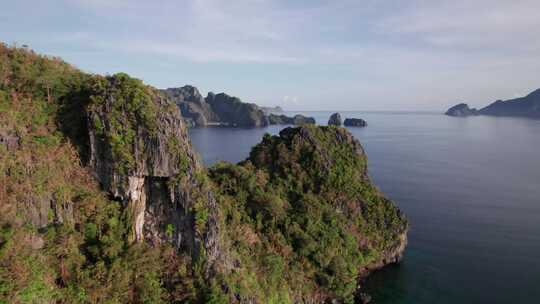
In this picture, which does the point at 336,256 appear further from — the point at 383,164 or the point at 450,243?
the point at 383,164

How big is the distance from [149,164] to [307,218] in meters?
20.4

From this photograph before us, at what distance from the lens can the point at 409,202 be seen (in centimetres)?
6819

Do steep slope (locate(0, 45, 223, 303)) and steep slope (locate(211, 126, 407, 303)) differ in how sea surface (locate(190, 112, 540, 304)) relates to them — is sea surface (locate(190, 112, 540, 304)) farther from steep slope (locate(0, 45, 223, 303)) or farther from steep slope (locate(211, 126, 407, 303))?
steep slope (locate(0, 45, 223, 303))

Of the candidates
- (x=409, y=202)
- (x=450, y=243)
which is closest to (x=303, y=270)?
(x=450, y=243)

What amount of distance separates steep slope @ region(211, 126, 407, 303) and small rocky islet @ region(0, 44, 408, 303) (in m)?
0.21

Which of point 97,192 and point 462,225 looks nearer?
point 97,192

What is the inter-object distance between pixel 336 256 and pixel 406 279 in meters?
12.4

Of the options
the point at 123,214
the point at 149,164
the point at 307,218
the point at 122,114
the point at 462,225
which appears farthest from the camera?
the point at 462,225

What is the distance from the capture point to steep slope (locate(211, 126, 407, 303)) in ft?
113

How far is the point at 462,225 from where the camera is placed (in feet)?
188

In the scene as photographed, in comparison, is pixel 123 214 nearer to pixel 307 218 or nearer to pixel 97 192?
pixel 97 192

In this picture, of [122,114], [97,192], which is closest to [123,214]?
[97,192]

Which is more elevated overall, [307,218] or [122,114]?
[122,114]

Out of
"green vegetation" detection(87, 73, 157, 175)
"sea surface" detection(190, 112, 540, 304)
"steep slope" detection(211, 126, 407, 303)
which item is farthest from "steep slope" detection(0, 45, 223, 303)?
"sea surface" detection(190, 112, 540, 304)
